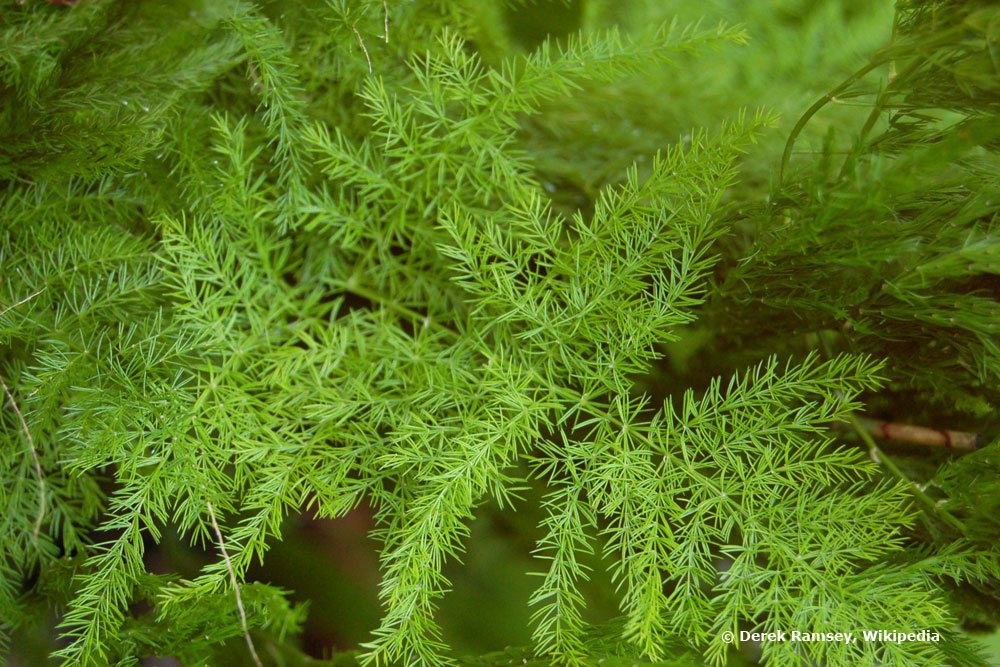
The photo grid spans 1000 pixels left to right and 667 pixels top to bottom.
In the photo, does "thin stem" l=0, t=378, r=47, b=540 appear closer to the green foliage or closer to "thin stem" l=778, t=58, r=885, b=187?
the green foliage

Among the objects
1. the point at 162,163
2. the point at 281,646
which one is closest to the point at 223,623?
the point at 281,646

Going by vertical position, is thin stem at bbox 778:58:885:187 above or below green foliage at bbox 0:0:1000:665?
above

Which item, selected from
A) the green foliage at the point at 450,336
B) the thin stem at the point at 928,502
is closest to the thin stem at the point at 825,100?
the green foliage at the point at 450,336

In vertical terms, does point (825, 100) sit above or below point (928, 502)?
above

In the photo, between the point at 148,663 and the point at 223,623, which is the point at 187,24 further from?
the point at 148,663

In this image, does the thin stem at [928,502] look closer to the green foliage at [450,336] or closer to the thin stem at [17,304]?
the green foliage at [450,336]

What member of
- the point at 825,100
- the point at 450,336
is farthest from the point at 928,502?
the point at 450,336

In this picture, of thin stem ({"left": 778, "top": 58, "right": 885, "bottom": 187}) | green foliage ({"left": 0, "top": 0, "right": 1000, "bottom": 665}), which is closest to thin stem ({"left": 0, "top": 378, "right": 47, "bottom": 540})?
green foliage ({"left": 0, "top": 0, "right": 1000, "bottom": 665})

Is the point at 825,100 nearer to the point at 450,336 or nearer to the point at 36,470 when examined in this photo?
the point at 450,336

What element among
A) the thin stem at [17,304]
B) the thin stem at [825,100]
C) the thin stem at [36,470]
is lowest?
the thin stem at [36,470]
